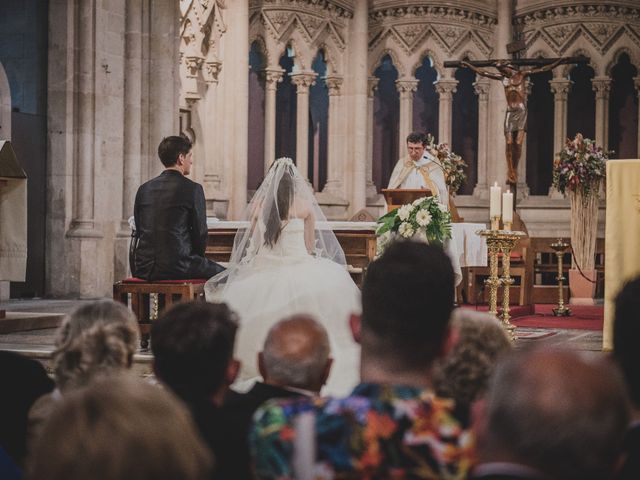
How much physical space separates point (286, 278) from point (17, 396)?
3.45 m

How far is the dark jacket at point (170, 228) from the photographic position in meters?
6.35

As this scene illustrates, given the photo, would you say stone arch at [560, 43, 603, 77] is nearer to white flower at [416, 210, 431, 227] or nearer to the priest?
the priest

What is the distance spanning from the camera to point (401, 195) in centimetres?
830

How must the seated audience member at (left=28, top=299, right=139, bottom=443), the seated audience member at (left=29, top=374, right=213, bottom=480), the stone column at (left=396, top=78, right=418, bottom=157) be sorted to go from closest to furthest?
1. the seated audience member at (left=29, top=374, right=213, bottom=480)
2. the seated audience member at (left=28, top=299, right=139, bottom=443)
3. the stone column at (left=396, top=78, right=418, bottom=157)

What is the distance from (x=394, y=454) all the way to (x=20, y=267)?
5.80 meters

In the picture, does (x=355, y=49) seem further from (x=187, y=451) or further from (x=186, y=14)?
(x=187, y=451)

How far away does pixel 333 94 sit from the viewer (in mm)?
15609

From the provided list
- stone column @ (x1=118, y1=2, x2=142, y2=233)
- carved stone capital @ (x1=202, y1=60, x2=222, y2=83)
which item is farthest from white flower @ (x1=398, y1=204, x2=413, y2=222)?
carved stone capital @ (x1=202, y1=60, x2=222, y2=83)

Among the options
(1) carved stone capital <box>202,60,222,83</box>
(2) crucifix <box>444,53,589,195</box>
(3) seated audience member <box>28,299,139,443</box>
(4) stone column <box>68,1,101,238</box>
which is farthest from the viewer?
(1) carved stone capital <box>202,60,222,83</box>

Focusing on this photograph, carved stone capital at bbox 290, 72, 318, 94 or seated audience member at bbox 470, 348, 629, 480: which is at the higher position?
carved stone capital at bbox 290, 72, 318, 94

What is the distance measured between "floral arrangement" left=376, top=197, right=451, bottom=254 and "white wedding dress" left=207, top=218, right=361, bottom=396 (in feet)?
3.97

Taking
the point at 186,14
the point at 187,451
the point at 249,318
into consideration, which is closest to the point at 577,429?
the point at 187,451

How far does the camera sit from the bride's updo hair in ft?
22.0

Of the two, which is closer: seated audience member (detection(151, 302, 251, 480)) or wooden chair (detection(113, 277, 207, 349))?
seated audience member (detection(151, 302, 251, 480))
